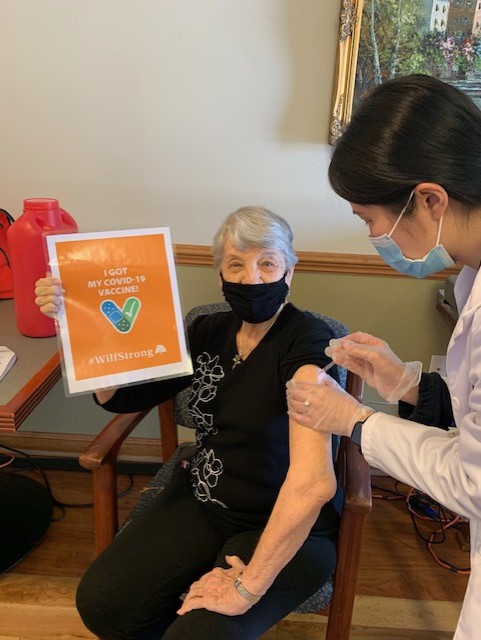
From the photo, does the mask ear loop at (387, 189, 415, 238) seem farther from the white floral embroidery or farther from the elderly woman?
the white floral embroidery

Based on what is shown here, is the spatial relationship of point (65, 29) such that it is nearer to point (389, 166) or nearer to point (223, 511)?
point (389, 166)

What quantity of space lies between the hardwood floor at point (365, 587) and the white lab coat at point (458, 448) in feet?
2.80

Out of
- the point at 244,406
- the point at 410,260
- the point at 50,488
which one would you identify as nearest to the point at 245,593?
the point at 244,406

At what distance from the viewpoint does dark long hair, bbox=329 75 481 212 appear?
0.86 metres

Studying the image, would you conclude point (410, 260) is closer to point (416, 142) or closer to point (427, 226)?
point (427, 226)

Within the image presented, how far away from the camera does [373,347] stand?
1.27m

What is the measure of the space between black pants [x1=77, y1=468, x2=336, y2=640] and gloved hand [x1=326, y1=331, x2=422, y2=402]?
41cm

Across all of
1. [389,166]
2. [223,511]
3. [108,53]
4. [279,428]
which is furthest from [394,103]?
[108,53]

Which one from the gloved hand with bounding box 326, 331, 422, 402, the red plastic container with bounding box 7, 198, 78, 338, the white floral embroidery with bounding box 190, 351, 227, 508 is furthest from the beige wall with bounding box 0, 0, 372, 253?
the gloved hand with bounding box 326, 331, 422, 402

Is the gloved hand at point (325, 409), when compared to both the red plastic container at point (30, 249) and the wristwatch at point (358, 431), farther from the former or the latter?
the red plastic container at point (30, 249)

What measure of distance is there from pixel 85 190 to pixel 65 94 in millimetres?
321

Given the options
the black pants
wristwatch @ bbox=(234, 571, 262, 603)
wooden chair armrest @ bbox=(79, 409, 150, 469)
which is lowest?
the black pants

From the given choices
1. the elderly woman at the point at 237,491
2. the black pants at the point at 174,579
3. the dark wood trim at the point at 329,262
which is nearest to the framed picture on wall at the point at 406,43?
the dark wood trim at the point at 329,262

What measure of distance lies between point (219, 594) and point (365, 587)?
876mm
